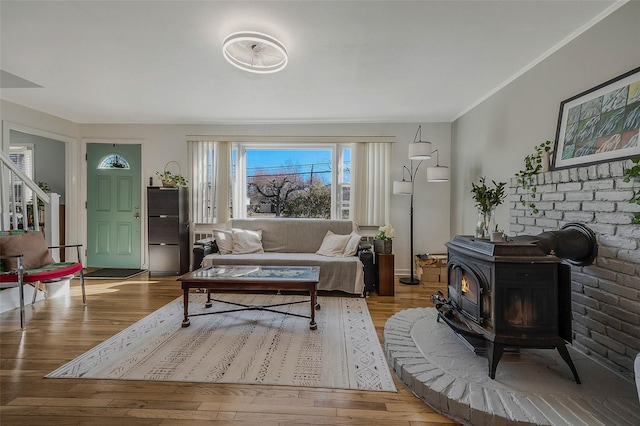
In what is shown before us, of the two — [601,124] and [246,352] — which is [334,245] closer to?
[246,352]

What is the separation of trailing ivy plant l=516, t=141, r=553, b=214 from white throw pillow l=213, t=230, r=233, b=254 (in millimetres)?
3476

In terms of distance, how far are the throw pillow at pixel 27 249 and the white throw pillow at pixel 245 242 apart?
2025 millimetres

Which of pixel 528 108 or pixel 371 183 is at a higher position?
pixel 528 108

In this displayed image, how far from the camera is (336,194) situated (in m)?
4.86

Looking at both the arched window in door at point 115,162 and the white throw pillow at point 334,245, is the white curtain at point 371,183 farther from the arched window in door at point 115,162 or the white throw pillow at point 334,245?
the arched window in door at point 115,162

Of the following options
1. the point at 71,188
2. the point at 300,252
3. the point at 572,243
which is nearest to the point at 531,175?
the point at 572,243

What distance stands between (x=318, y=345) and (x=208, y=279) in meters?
1.15

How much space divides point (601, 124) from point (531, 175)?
66 centimetres

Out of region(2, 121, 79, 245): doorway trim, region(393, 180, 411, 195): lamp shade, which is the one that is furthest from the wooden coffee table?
region(2, 121, 79, 245): doorway trim

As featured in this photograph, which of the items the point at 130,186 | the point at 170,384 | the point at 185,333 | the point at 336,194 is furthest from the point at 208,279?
the point at 130,186

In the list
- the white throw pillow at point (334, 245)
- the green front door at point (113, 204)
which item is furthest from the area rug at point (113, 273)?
the white throw pillow at point (334, 245)

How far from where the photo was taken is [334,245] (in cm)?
407

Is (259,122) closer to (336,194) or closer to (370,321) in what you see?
(336,194)

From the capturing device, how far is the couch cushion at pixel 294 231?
14.4 feet
